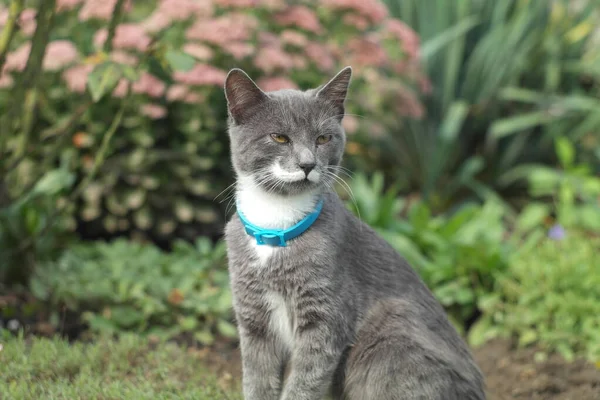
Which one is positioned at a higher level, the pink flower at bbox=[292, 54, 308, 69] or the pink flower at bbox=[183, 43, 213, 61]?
the pink flower at bbox=[183, 43, 213, 61]

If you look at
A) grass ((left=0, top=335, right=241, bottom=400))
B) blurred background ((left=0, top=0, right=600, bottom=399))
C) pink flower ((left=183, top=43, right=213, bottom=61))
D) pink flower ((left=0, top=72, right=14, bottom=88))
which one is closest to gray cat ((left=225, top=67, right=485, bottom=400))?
blurred background ((left=0, top=0, right=600, bottom=399))

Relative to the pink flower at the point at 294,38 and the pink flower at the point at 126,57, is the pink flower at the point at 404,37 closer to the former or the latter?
the pink flower at the point at 294,38

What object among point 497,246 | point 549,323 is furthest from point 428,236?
point 549,323

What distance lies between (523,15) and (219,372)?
4.42 m

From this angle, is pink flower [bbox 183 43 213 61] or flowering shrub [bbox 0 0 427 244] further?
flowering shrub [bbox 0 0 427 244]

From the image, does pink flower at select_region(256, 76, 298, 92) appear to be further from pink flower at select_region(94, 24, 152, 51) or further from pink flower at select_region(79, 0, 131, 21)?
pink flower at select_region(79, 0, 131, 21)

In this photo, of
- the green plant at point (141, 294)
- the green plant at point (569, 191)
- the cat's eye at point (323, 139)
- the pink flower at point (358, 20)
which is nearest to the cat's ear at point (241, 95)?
the cat's eye at point (323, 139)

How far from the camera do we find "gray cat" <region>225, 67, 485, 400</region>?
8.43ft

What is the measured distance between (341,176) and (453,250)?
1.24 meters

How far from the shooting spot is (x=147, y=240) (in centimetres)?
541

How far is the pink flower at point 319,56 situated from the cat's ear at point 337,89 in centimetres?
237

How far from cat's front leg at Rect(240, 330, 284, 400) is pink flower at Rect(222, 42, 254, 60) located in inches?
95.5

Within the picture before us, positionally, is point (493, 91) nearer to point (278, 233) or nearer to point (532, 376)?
point (532, 376)

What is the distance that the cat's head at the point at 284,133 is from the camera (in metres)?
2.54
